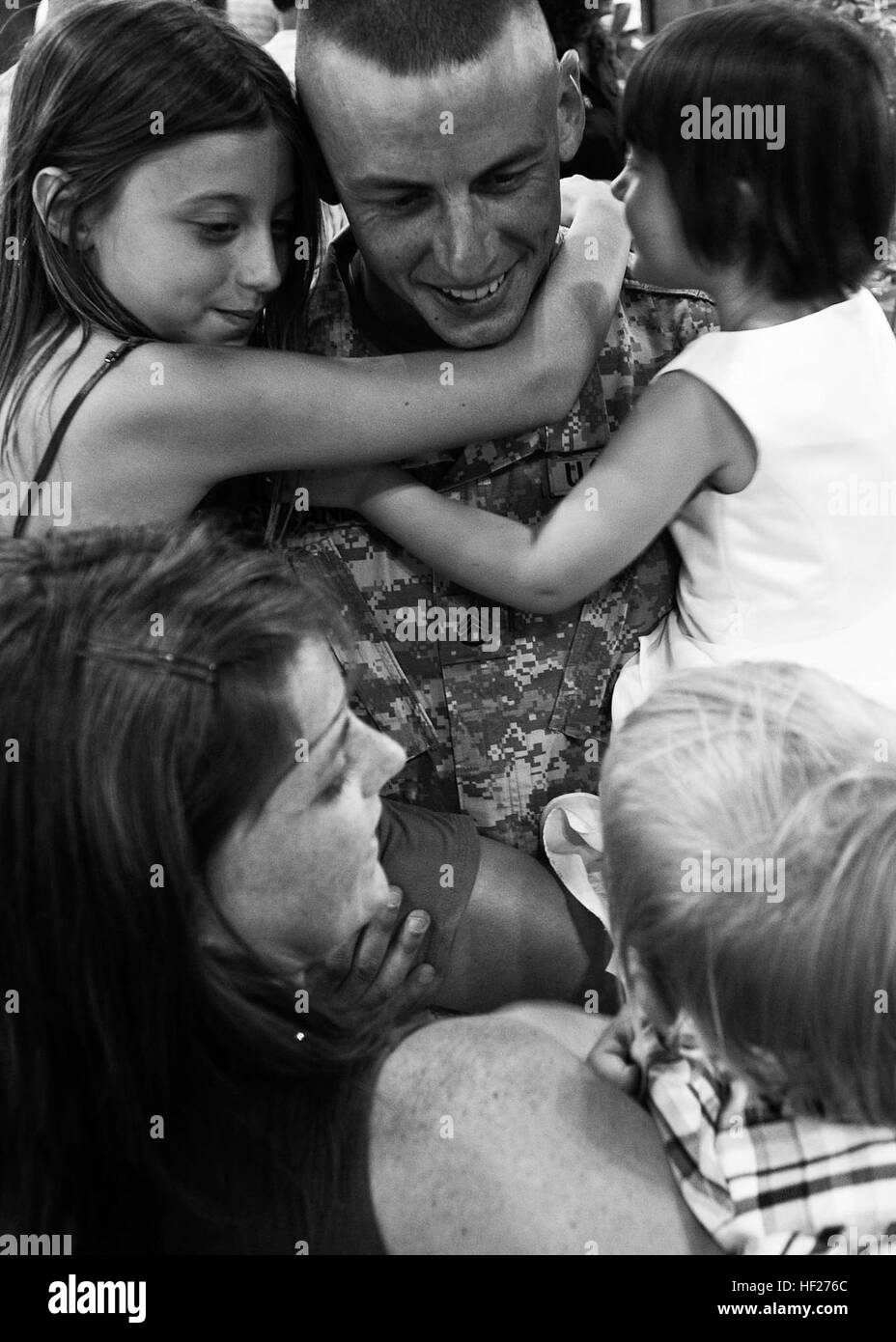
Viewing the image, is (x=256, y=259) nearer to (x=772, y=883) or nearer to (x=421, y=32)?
(x=421, y=32)

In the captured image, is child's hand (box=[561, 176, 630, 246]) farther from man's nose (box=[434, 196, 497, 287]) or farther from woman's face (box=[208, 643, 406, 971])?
woman's face (box=[208, 643, 406, 971])

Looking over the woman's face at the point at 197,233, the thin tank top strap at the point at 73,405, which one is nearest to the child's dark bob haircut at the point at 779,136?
the woman's face at the point at 197,233

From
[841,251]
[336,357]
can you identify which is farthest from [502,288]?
[841,251]

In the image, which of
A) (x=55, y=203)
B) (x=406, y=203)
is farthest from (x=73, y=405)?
(x=406, y=203)

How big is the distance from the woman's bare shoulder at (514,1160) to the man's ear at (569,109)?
694 mm

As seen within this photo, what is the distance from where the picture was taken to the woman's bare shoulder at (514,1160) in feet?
2.86

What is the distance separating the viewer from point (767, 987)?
0.79 m

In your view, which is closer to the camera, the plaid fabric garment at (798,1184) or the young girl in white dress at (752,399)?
the plaid fabric garment at (798,1184)

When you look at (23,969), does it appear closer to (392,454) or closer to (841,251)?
(392,454)

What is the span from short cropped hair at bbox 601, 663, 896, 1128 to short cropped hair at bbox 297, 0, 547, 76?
50cm

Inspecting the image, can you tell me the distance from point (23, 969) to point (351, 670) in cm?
40

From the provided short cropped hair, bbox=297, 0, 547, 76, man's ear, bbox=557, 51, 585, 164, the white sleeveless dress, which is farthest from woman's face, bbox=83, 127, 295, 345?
the white sleeveless dress

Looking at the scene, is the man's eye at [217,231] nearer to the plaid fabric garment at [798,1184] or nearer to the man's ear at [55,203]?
the man's ear at [55,203]

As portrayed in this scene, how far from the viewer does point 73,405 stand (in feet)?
3.43
